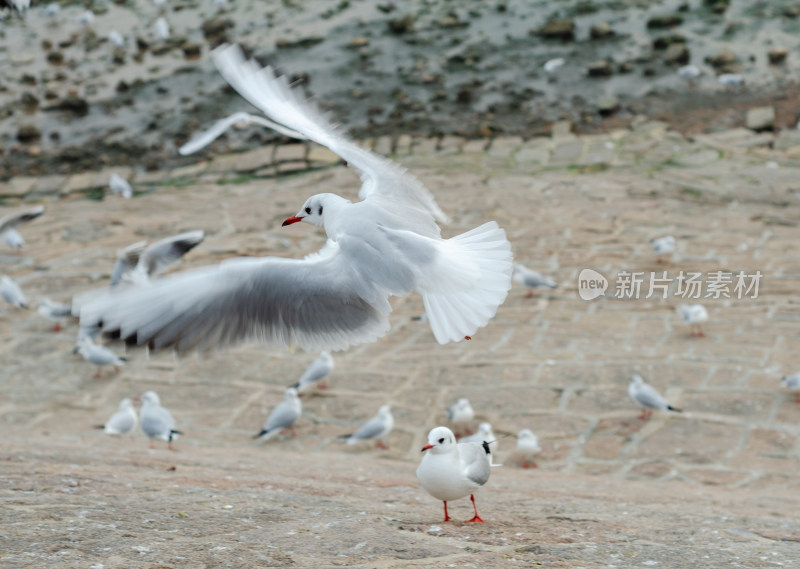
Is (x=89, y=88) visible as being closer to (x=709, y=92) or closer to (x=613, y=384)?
(x=709, y=92)

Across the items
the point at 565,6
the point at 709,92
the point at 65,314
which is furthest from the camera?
the point at 565,6

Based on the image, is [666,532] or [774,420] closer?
[666,532]

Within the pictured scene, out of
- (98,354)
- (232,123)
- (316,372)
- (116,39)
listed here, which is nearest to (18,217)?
(232,123)

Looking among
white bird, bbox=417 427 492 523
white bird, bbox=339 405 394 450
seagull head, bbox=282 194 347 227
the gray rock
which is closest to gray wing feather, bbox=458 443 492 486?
white bird, bbox=417 427 492 523

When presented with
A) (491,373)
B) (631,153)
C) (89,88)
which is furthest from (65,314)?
(89,88)

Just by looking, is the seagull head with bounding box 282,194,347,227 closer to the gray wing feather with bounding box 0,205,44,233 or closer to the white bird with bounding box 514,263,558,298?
the white bird with bounding box 514,263,558,298

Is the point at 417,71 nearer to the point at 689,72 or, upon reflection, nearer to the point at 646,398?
the point at 689,72

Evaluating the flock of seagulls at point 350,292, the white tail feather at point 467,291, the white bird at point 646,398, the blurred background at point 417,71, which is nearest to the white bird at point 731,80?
the blurred background at point 417,71

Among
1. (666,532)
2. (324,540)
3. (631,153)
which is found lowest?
(631,153)

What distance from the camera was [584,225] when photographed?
379 inches

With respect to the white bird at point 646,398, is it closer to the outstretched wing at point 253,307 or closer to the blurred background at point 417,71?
the outstretched wing at point 253,307

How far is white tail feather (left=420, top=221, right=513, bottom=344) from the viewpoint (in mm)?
3660

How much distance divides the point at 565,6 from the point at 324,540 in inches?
539

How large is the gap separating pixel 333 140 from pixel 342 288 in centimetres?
117
